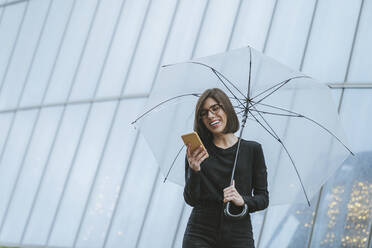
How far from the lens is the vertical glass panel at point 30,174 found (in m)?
13.1

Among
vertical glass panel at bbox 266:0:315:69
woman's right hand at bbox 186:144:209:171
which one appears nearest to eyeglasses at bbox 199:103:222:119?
woman's right hand at bbox 186:144:209:171

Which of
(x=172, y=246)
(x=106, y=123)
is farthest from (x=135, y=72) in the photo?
(x=172, y=246)

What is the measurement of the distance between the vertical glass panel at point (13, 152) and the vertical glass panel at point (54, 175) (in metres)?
1.16

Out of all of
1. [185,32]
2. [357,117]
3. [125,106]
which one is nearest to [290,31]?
[357,117]

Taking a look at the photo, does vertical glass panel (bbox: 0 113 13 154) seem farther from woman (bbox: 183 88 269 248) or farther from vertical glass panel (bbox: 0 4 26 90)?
woman (bbox: 183 88 269 248)

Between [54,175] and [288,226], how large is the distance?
6.12 metres

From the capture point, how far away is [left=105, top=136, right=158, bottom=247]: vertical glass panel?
10.6 metres

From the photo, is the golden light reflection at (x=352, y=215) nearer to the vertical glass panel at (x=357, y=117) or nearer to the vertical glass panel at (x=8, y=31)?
the vertical glass panel at (x=357, y=117)

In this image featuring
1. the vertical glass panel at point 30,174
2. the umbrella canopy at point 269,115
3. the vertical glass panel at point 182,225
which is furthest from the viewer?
the vertical glass panel at point 30,174

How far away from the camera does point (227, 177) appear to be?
12.7 feet

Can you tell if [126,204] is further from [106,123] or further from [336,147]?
[336,147]

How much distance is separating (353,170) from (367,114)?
2.58ft

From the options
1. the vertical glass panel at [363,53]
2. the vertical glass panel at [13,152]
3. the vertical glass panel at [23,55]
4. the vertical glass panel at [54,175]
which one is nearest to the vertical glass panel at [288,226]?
the vertical glass panel at [363,53]

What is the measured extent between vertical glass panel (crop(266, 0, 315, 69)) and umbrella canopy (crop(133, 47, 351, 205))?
4.46 m
